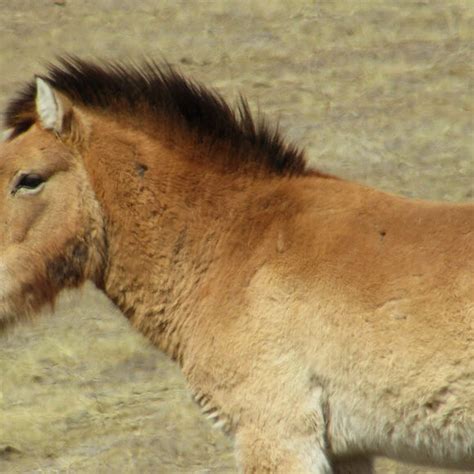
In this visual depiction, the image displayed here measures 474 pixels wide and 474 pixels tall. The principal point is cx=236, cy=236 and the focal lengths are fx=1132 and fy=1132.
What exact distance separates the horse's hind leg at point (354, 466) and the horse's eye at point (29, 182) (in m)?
1.82

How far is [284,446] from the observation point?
4.73m

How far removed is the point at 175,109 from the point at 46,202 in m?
0.74

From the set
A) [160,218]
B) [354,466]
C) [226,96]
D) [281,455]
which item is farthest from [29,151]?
[226,96]

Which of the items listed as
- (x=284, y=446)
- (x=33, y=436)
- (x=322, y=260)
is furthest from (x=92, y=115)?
(x=33, y=436)

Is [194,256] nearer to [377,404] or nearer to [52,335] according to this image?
[377,404]

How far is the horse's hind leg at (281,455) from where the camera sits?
4.72m

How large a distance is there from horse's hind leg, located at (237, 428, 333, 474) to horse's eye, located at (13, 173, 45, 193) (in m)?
1.46

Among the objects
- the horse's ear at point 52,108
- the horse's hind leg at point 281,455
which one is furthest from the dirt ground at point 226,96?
the horse's ear at point 52,108

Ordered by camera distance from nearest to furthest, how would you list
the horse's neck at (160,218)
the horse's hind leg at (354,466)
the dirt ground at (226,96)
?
1. the horse's hind leg at (354,466)
2. the horse's neck at (160,218)
3. the dirt ground at (226,96)

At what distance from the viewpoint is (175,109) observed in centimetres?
527

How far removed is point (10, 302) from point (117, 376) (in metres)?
2.98

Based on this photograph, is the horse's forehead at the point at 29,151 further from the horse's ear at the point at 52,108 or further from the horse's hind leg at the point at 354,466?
the horse's hind leg at the point at 354,466

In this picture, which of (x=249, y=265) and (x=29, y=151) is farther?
(x=29, y=151)

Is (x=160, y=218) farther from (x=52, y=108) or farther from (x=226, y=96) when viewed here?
(x=226, y=96)
